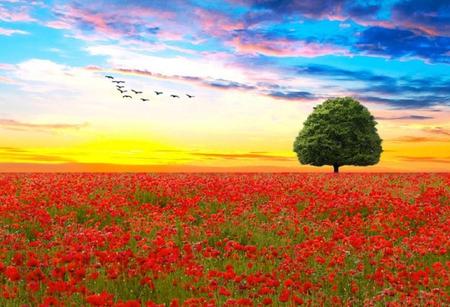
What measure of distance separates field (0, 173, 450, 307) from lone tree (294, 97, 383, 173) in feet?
87.2

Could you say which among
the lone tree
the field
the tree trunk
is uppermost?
A: the lone tree

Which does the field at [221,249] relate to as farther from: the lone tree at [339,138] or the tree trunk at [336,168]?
the tree trunk at [336,168]

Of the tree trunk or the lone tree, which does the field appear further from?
the tree trunk

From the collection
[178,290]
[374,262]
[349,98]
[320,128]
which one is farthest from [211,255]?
[349,98]

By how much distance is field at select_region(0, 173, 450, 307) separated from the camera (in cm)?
613

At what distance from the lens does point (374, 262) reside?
315 inches

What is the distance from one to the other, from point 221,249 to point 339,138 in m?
38.2

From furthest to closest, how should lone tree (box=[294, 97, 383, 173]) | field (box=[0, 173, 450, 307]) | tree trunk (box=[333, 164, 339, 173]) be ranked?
tree trunk (box=[333, 164, 339, 173]) < lone tree (box=[294, 97, 383, 173]) < field (box=[0, 173, 450, 307])

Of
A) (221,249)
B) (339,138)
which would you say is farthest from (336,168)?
(221,249)

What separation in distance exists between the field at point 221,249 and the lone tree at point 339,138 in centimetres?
2657

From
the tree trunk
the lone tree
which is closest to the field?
the lone tree

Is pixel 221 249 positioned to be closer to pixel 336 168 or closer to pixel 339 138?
pixel 339 138

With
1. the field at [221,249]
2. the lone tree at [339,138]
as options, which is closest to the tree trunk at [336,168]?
the lone tree at [339,138]

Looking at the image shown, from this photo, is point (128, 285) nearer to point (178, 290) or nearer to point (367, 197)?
point (178, 290)
